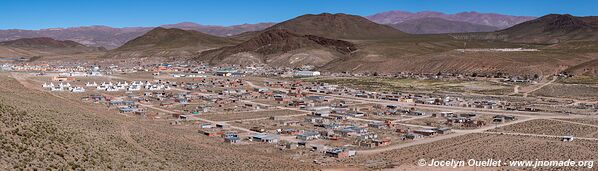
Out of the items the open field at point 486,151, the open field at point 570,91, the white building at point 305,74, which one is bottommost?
the open field at point 486,151

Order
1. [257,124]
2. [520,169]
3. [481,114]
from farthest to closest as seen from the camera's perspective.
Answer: [481,114]
[257,124]
[520,169]

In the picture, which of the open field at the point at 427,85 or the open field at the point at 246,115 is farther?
the open field at the point at 427,85

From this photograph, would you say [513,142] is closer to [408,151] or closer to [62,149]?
[408,151]

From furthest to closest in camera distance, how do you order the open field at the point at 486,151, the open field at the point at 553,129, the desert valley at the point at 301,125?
the open field at the point at 553,129 → the open field at the point at 486,151 → the desert valley at the point at 301,125

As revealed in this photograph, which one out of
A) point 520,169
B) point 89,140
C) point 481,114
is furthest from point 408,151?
point 481,114

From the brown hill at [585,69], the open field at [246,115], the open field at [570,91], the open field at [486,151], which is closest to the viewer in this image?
the open field at [486,151]

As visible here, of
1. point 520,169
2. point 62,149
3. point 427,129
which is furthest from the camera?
point 427,129

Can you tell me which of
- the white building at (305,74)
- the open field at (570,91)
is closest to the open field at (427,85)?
the open field at (570,91)

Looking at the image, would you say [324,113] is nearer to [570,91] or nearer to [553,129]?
[553,129]

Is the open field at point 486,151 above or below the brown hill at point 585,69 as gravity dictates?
below

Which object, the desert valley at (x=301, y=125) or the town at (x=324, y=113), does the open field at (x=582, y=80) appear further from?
the town at (x=324, y=113)

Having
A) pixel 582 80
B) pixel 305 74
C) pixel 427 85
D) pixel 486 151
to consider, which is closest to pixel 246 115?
pixel 486 151
